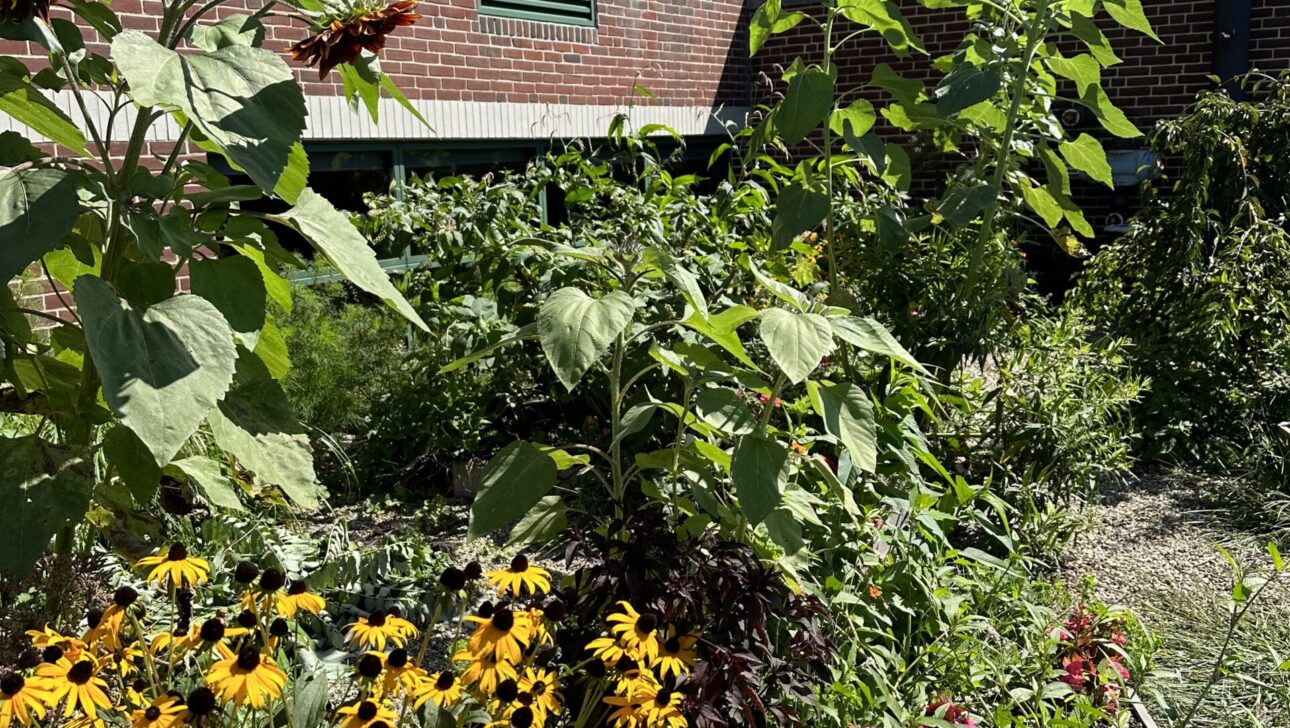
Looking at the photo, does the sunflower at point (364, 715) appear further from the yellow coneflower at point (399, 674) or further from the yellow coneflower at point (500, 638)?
the yellow coneflower at point (500, 638)

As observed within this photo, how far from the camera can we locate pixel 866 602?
3.05 m

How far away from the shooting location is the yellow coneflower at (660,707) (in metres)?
1.76

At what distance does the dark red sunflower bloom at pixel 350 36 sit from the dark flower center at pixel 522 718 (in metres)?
1.06

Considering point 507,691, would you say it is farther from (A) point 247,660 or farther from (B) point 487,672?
(A) point 247,660

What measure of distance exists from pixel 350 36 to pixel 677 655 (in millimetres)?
1216

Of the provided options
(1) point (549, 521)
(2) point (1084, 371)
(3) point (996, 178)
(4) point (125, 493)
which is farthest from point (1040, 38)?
(4) point (125, 493)

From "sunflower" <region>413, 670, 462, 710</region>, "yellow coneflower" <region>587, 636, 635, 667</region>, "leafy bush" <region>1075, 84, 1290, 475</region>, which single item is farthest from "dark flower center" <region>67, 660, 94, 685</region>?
"leafy bush" <region>1075, 84, 1290, 475</region>

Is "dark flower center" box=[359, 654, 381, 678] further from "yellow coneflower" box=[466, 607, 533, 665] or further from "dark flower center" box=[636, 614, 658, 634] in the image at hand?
"dark flower center" box=[636, 614, 658, 634]

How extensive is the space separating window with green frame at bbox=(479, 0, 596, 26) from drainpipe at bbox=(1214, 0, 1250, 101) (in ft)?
16.7

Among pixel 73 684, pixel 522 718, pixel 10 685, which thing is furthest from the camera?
pixel 522 718

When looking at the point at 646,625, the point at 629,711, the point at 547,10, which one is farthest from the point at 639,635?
the point at 547,10

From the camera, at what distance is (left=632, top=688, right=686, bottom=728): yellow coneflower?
1.76 metres

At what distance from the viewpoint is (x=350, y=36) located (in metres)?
1.79

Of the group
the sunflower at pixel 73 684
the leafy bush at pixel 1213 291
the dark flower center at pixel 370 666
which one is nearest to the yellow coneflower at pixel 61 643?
the sunflower at pixel 73 684
